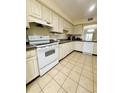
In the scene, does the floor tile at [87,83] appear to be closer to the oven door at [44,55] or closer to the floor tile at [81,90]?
the floor tile at [81,90]

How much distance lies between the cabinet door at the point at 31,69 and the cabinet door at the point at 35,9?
1.24m

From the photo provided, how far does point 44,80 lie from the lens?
176cm

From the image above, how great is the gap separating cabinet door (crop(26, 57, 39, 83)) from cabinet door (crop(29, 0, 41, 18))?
1.24 metres

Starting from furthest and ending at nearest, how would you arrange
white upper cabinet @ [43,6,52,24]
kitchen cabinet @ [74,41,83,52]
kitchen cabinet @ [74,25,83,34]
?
1. kitchen cabinet @ [74,25,83,34]
2. kitchen cabinet @ [74,41,83,52]
3. white upper cabinet @ [43,6,52,24]

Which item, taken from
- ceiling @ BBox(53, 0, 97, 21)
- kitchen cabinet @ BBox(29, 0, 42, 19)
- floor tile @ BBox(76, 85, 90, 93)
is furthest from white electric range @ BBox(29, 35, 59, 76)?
ceiling @ BBox(53, 0, 97, 21)

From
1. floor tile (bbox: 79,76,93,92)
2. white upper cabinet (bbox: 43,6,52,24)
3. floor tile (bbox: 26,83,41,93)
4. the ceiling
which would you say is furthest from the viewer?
the ceiling

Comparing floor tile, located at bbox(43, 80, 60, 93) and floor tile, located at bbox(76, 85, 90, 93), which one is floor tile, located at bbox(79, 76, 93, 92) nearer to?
floor tile, located at bbox(76, 85, 90, 93)

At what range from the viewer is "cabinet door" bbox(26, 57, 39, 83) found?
5.07 feet

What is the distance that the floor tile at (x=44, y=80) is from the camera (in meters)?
1.61
